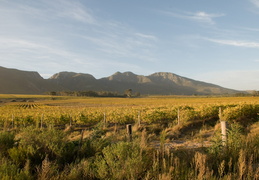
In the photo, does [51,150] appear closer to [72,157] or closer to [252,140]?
[72,157]

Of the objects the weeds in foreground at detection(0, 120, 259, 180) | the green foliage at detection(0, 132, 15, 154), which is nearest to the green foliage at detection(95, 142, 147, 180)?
the weeds in foreground at detection(0, 120, 259, 180)

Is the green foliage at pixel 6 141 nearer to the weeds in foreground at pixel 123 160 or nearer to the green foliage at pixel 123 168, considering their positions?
the weeds in foreground at pixel 123 160

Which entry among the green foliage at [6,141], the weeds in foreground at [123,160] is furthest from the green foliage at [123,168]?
the green foliage at [6,141]

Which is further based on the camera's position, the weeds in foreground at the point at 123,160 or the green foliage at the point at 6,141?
the green foliage at the point at 6,141

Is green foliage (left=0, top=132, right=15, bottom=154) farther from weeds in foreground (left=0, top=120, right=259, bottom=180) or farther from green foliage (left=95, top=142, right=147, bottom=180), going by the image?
green foliage (left=95, top=142, right=147, bottom=180)

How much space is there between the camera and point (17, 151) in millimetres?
5137

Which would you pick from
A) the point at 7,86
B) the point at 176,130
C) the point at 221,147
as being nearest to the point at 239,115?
the point at 176,130

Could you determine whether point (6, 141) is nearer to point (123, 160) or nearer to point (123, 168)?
point (123, 160)

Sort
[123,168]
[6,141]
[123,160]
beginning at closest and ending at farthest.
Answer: [123,168] < [123,160] < [6,141]

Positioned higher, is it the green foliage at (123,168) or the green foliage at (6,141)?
the green foliage at (123,168)

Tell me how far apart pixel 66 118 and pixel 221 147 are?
16249 millimetres

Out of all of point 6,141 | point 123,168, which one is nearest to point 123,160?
A: point 123,168

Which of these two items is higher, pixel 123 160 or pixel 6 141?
pixel 123 160

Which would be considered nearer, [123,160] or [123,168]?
[123,168]
